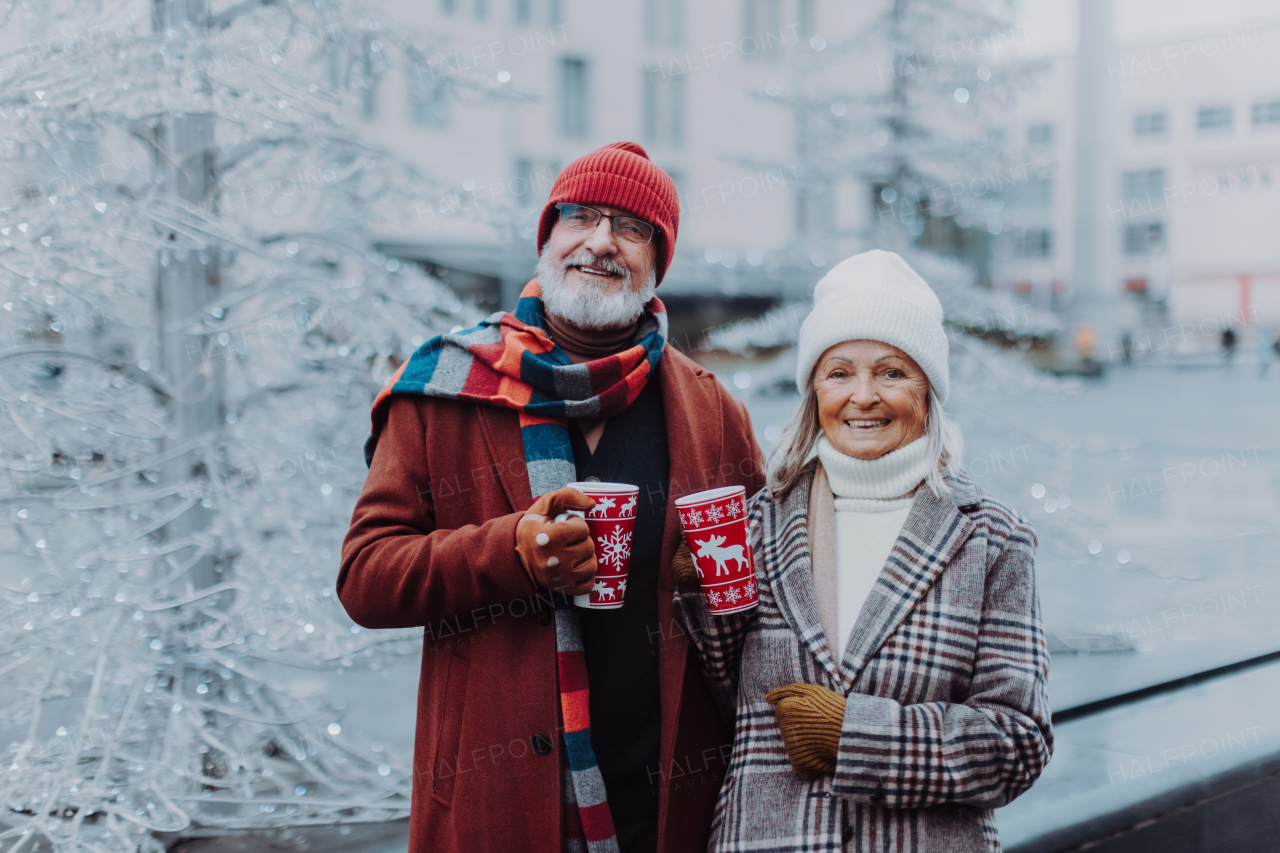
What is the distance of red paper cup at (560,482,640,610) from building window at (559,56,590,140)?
71.5 ft

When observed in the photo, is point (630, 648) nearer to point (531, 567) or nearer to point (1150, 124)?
point (531, 567)

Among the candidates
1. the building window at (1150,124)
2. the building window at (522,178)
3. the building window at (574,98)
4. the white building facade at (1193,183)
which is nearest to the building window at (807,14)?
the building window at (574,98)

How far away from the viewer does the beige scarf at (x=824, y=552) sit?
1839 millimetres

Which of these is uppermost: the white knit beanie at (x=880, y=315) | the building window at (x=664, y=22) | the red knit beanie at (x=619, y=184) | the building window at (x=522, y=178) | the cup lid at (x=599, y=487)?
the building window at (x=664, y=22)

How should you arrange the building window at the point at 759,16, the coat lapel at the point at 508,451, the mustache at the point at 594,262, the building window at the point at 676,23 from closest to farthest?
the coat lapel at the point at 508,451 → the mustache at the point at 594,262 → the building window at the point at 676,23 → the building window at the point at 759,16

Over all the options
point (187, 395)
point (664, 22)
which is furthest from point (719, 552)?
point (664, 22)

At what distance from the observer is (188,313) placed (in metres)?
3.35

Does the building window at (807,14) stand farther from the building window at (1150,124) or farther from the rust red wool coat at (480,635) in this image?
the building window at (1150,124)

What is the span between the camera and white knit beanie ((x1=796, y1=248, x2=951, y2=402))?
1.85 m

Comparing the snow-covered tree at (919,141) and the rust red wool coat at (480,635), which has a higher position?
the snow-covered tree at (919,141)

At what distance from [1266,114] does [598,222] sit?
48.0 metres

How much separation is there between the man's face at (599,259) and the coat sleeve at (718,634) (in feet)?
1.98

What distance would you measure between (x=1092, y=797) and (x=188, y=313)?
3463mm

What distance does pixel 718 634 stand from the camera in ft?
6.39
